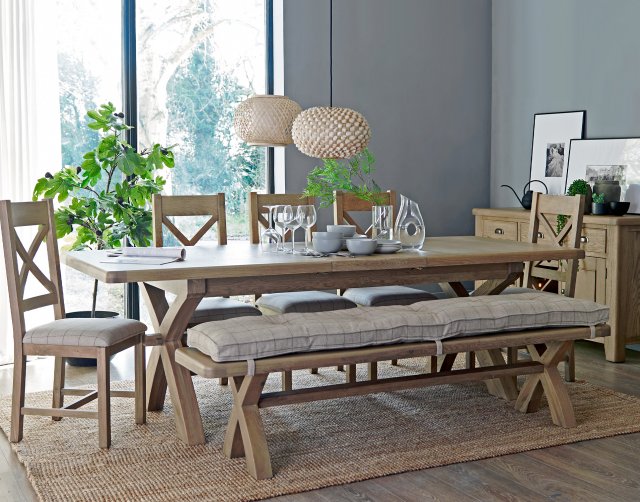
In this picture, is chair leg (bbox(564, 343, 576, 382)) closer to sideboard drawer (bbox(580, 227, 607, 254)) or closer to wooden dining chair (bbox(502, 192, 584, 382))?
wooden dining chair (bbox(502, 192, 584, 382))

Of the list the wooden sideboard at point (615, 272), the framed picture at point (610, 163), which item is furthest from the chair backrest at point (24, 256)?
the framed picture at point (610, 163)

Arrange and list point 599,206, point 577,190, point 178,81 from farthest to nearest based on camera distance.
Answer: point 178,81 < point 577,190 < point 599,206

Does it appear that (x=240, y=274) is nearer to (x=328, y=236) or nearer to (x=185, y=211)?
(x=328, y=236)

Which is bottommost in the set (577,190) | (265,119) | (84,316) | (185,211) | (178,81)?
(84,316)

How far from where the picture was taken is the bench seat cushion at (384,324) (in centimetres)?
302

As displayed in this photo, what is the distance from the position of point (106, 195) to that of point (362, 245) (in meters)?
1.90

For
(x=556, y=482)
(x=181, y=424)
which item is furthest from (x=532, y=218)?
(x=181, y=424)

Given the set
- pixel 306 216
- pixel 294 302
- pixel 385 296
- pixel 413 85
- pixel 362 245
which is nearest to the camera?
pixel 362 245

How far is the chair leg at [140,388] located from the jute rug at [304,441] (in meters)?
0.05

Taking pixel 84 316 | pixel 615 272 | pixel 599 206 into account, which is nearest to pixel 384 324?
pixel 615 272

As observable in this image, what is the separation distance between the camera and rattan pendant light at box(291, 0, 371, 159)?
12.3ft

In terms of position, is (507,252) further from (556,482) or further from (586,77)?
(586,77)

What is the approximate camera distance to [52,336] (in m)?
3.33

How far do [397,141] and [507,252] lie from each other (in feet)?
9.23
